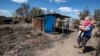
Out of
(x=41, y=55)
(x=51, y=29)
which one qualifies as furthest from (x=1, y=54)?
(x=51, y=29)

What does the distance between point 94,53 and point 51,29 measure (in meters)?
8.80

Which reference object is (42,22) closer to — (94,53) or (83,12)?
(94,53)

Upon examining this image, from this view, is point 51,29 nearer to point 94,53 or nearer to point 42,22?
point 42,22

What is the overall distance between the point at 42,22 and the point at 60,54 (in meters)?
11.3

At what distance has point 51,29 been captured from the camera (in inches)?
645

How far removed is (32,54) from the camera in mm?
8062

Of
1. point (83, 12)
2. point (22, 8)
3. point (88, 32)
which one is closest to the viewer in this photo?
point (88, 32)

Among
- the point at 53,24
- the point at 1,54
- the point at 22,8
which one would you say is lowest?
the point at 1,54

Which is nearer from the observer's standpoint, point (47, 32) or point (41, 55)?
point (41, 55)

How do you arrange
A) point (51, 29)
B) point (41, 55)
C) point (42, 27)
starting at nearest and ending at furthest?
point (41, 55)
point (51, 29)
point (42, 27)

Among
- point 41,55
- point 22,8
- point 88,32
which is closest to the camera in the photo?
point 88,32

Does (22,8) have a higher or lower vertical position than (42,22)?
higher

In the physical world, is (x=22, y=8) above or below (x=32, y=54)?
above

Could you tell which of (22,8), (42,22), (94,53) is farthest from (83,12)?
(94,53)
